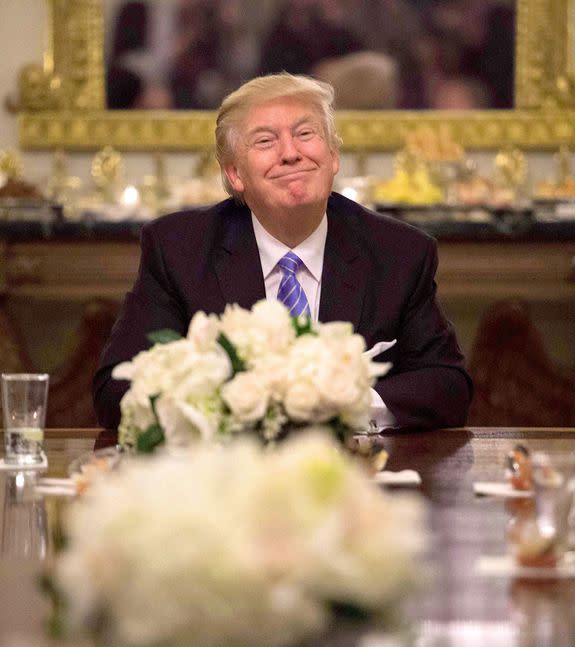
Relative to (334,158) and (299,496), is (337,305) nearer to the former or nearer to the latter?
(334,158)

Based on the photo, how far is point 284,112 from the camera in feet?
10.4

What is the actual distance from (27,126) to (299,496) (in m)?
7.07

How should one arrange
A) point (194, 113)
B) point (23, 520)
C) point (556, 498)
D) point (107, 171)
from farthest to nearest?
point (194, 113) < point (107, 171) < point (23, 520) < point (556, 498)

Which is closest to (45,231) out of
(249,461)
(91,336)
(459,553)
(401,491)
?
(91,336)

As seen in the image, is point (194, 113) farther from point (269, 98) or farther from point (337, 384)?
point (337, 384)

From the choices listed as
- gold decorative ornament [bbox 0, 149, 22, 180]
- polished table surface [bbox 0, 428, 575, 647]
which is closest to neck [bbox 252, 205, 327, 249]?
polished table surface [bbox 0, 428, 575, 647]

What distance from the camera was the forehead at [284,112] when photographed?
10.4ft

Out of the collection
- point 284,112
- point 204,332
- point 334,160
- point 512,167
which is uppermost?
point 284,112

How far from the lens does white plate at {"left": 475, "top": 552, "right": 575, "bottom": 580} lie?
1579 mm

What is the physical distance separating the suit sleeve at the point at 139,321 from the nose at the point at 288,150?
1.15ft

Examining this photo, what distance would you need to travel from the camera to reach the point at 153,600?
1.04m

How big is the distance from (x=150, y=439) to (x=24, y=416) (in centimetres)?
64

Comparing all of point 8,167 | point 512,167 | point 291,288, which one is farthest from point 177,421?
point 512,167

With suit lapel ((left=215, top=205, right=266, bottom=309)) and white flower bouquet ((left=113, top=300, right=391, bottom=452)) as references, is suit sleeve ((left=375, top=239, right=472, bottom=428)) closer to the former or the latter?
suit lapel ((left=215, top=205, right=266, bottom=309))
